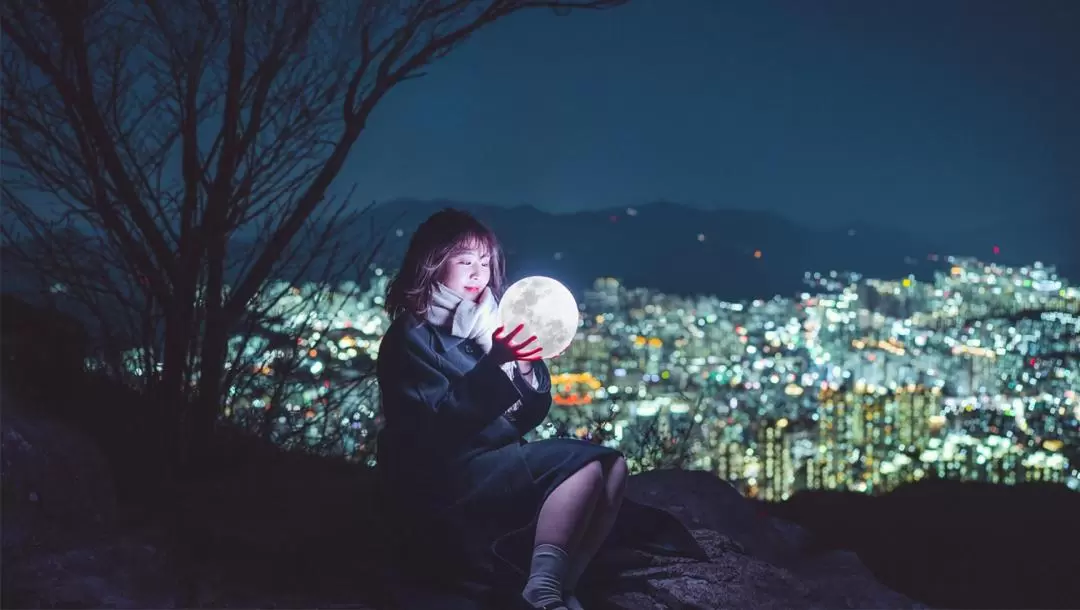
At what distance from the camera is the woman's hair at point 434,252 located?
125 inches

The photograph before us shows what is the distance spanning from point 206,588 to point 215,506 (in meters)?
0.92

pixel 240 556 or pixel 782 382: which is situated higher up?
pixel 782 382

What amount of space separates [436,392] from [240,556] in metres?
1.23

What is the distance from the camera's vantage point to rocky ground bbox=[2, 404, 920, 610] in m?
2.90

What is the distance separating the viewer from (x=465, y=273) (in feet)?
10.4

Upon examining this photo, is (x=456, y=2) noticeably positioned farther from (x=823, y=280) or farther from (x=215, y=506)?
(x=823, y=280)

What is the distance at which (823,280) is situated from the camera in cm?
3553

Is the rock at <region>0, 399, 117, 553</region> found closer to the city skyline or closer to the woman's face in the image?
the city skyline

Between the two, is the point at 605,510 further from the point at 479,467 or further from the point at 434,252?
the point at 434,252

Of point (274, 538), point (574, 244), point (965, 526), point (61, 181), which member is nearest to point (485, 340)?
point (274, 538)

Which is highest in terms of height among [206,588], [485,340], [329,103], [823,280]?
[823,280]

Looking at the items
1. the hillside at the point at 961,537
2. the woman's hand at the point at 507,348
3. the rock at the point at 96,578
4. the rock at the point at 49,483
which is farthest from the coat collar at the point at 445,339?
the hillside at the point at 961,537

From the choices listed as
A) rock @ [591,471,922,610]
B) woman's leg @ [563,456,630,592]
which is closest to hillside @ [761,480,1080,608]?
rock @ [591,471,922,610]

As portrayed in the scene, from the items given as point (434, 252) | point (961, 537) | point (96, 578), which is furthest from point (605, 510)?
point (961, 537)
